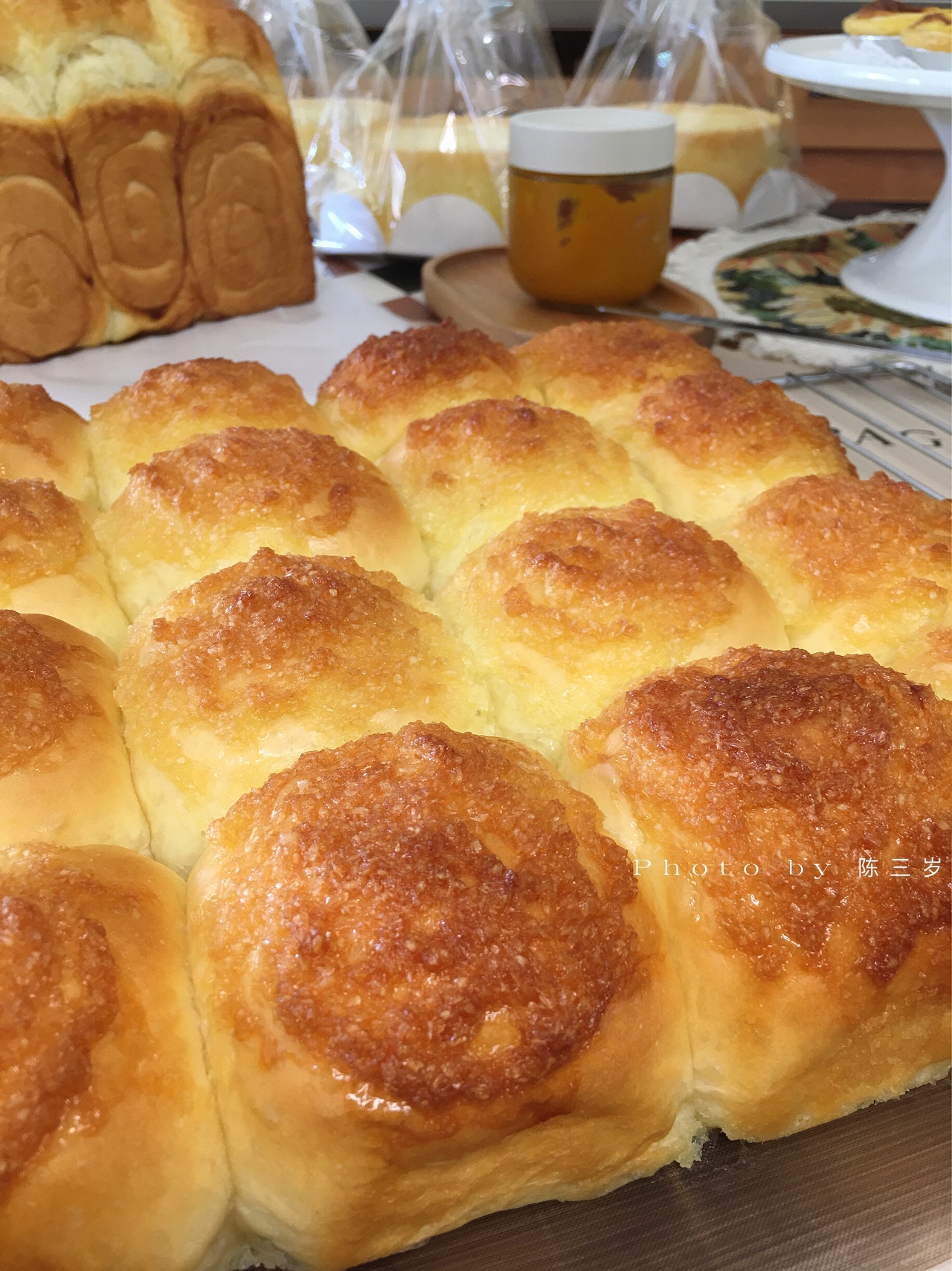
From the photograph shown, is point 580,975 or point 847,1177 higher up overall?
point 580,975

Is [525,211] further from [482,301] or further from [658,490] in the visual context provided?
[658,490]

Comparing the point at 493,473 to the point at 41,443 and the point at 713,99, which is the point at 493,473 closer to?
the point at 41,443

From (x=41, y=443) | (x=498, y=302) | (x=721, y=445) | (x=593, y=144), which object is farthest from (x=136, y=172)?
(x=721, y=445)

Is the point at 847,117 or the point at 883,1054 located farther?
the point at 847,117

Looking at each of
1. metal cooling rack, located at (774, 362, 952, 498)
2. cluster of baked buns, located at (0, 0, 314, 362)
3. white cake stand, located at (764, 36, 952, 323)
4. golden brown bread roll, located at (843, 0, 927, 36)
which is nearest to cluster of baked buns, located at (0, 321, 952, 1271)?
metal cooling rack, located at (774, 362, 952, 498)

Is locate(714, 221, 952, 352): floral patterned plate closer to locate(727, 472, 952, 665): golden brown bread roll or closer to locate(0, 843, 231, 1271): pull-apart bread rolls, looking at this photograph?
locate(727, 472, 952, 665): golden brown bread roll

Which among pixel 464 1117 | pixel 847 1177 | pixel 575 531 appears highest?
pixel 575 531

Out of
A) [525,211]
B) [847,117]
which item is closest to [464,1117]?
[525,211]
